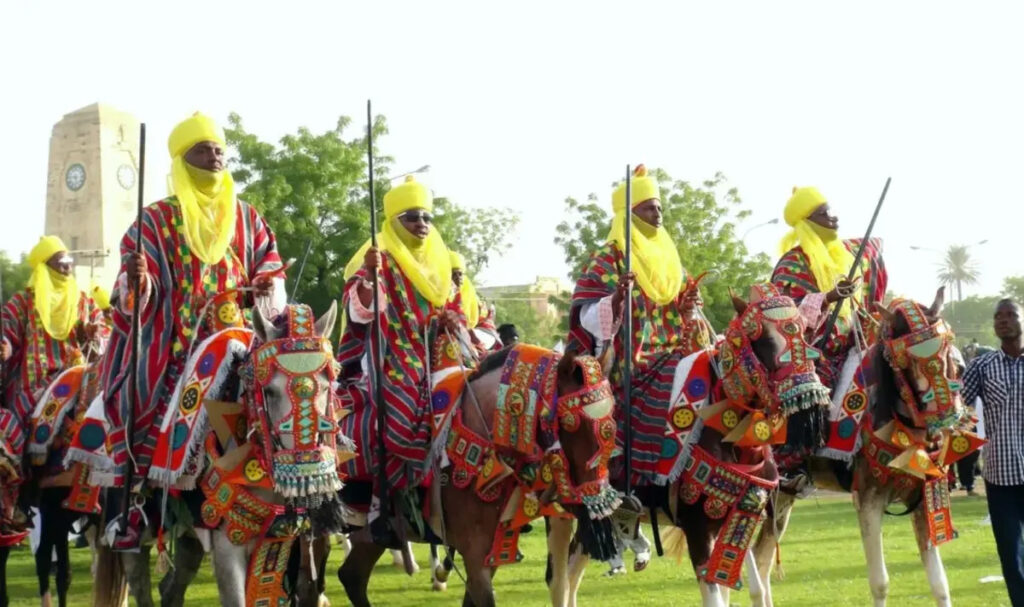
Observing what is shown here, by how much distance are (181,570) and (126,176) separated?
60526mm

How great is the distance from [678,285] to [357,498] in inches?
116

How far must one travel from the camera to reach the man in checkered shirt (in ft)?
28.5

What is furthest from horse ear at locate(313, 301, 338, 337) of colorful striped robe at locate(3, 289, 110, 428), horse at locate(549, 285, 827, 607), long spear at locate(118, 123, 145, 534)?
colorful striped robe at locate(3, 289, 110, 428)

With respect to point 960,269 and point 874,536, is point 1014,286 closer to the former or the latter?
point 960,269

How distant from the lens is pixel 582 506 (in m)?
7.45

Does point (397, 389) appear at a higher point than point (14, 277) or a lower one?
lower

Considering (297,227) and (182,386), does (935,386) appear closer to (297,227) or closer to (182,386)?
(182,386)

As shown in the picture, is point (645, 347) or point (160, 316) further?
point (645, 347)

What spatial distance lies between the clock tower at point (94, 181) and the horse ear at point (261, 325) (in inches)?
2286

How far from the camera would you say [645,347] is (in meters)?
9.46

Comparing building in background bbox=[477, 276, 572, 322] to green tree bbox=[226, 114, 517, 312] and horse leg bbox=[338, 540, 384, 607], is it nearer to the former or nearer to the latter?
green tree bbox=[226, 114, 517, 312]

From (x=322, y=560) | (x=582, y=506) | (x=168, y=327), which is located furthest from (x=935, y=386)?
(x=168, y=327)

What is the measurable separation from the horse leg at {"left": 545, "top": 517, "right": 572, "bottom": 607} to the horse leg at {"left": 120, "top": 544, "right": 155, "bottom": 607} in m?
3.36

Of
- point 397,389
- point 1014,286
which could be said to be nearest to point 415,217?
point 397,389
